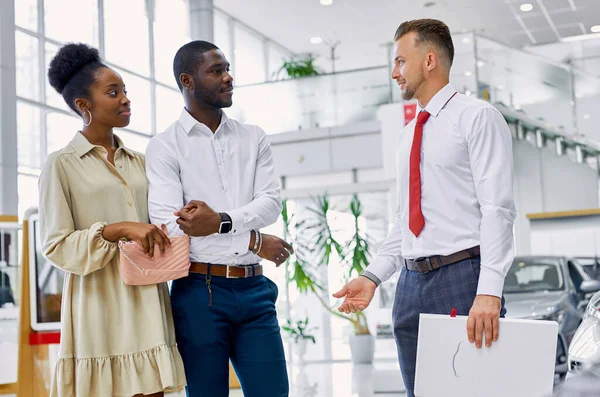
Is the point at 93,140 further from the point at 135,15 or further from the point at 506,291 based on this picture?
the point at 135,15

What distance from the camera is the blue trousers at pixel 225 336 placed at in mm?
2211

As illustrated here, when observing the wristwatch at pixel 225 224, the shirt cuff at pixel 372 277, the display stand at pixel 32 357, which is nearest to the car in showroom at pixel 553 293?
the display stand at pixel 32 357

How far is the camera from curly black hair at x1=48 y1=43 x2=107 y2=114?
237cm

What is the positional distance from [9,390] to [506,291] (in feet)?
16.0

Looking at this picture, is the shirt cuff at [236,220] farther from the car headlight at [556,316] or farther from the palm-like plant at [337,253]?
the palm-like plant at [337,253]

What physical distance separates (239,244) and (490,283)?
2.38 ft

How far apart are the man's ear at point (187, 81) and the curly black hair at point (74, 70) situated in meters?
0.25

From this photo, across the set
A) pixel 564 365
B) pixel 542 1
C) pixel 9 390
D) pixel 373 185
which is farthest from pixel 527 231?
pixel 9 390

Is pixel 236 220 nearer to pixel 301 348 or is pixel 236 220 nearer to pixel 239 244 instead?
pixel 239 244

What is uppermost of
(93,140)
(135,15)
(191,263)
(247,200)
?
(135,15)

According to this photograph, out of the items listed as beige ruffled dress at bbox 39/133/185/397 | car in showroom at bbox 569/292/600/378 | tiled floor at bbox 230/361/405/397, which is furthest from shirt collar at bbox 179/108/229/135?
tiled floor at bbox 230/361/405/397

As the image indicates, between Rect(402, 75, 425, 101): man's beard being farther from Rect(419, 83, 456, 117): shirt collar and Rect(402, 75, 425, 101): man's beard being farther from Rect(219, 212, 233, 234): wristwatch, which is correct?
Rect(219, 212, 233, 234): wristwatch

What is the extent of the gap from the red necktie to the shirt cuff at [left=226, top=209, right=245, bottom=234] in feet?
1.59

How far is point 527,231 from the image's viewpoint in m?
12.9
